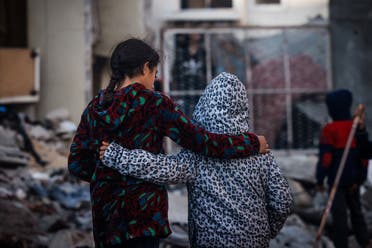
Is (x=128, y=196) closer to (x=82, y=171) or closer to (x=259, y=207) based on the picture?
(x=82, y=171)

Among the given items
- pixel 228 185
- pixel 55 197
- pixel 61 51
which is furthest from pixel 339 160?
pixel 61 51

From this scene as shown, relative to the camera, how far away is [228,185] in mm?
2869

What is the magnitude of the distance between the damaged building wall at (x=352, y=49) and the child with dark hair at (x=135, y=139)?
8.59 meters

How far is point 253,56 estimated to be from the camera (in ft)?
35.6

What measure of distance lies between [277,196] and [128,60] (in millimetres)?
976

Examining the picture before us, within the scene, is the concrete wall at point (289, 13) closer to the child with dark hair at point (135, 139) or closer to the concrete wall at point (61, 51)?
the concrete wall at point (61, 51)

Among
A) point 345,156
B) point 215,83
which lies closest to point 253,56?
point 345,156

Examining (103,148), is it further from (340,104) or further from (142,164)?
(340,104)

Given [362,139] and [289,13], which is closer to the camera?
[362,139]

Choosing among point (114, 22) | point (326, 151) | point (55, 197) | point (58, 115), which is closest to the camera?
point (326, 151)

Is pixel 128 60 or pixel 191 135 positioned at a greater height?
pixel 128 60

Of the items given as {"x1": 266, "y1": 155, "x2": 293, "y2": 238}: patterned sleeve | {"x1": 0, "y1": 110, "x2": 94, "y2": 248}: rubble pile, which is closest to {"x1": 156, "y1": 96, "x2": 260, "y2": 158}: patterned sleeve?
{"x1": 266, "y1": 155, "x2": 293, "y2": 238}: patterned sleeve

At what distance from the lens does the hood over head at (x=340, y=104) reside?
18.4 feet

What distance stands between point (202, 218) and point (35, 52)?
8.07m
